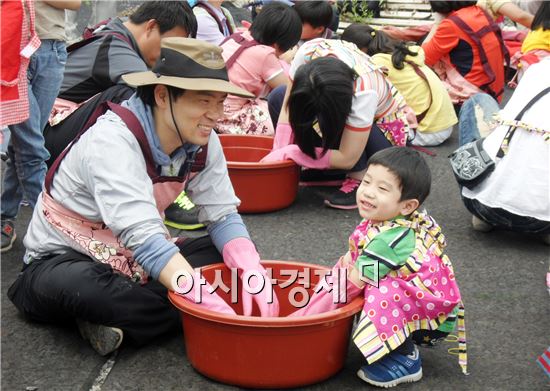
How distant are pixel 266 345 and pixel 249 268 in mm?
450

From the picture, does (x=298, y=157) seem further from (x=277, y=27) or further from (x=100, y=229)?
(x=100, y=229)

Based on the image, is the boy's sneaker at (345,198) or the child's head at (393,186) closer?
the child's head at (393,186)

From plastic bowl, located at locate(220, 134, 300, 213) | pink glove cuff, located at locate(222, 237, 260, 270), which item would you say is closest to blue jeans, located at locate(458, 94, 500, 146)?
plastic bowl, located at locate(220, 134, 300, 213)

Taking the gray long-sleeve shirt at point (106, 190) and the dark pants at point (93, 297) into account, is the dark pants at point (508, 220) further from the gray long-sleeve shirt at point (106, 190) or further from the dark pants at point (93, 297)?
the gray long-sleeve shirt at point (106, 190)

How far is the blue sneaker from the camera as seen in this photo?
91.2 inches

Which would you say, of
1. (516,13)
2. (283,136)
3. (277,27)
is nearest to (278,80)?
(277,27)

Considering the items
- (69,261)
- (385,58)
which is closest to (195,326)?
(69,261)

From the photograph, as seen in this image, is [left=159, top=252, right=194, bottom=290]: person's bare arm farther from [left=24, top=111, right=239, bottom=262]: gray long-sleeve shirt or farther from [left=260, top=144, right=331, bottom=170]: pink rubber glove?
[left=260, top=144, right=331, bottom=170]: pink rubber glove

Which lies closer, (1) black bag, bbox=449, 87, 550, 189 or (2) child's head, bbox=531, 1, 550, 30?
(1) black bag, bbox=449, 87, 550, 189

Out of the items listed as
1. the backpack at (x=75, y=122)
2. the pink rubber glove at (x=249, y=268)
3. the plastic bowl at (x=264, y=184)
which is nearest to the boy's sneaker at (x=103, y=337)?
the pink rubber glove at (x=249, y=268)

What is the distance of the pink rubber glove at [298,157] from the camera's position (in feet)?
12.3

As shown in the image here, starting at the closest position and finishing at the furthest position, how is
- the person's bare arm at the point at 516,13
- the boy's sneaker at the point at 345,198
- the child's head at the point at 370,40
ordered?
the boy's sneaker at the point at 345,198, the child's head at the point at 370,40, the person's bare arm at the point at 516,13

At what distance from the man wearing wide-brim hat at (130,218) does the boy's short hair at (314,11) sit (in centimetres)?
284

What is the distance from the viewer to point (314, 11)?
523 centimetres
